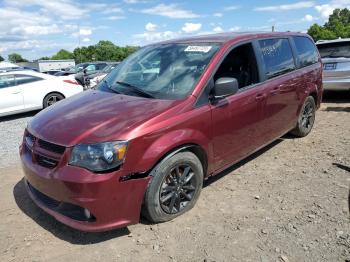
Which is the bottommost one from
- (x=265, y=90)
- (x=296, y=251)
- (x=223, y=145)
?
(x=296, y=251)

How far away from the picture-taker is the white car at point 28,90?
10180 millimetres

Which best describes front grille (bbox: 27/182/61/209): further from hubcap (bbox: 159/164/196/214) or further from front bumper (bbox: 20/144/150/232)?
hubcap (bbox: 159/164/196/214)

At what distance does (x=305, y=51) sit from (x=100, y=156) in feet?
14.8

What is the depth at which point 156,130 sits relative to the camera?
3.60 metres

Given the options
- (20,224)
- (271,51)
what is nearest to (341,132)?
(271,51)

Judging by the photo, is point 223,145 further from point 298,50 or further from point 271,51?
point 298,50

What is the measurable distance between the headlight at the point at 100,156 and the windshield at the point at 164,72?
974mm

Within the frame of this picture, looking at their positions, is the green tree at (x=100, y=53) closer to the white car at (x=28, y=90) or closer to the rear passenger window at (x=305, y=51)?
the white car at (x=28, y=90)

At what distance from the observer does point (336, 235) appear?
3604 millimetres

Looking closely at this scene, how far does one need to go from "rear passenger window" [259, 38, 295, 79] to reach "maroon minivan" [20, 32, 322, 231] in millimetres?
18

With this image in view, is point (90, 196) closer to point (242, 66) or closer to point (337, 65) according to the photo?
point (242, 66)

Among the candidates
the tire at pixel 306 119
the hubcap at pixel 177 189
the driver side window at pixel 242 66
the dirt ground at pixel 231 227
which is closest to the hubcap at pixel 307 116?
the tire at pixel 306 119

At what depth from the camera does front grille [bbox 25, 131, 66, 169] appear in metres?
3.52

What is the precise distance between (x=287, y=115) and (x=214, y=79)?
201cm
